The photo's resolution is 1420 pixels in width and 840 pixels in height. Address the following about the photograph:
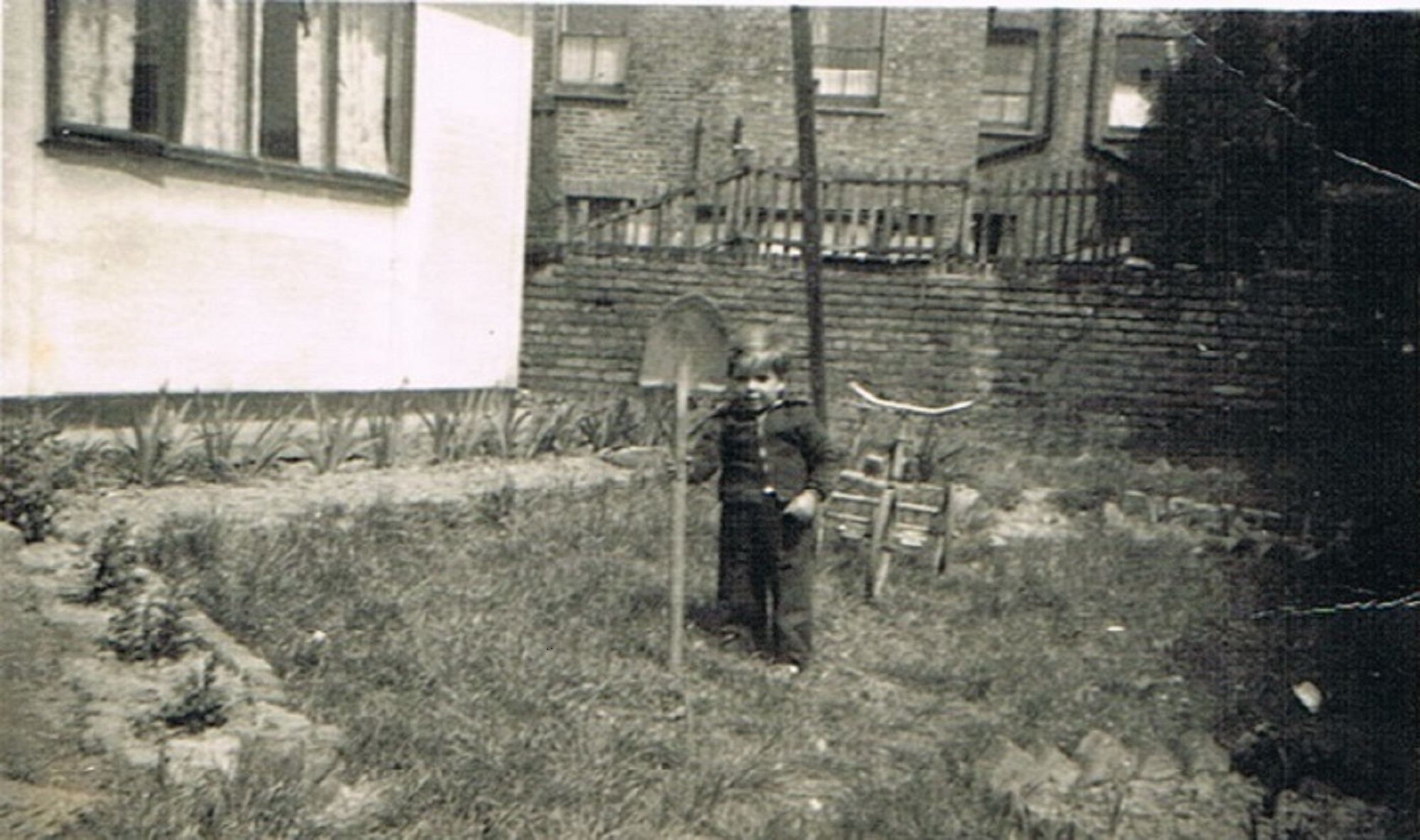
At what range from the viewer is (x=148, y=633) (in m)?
3.32

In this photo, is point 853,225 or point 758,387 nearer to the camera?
point 758,387

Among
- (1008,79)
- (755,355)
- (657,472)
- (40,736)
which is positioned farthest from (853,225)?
(40,736)

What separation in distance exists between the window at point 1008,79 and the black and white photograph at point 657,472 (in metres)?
5.45

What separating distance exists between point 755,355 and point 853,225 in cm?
602

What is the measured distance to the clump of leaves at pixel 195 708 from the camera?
2949 millimetres

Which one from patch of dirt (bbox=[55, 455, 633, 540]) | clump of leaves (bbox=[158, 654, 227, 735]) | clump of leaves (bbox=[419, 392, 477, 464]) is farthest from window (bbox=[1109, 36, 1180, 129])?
clump of leaves (bbox=[158, 654, 227, 735])

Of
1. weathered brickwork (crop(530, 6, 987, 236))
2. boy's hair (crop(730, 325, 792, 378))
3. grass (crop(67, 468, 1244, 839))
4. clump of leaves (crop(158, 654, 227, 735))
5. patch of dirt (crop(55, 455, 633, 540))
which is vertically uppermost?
weathered brickwork (crop(530, 6, 987, 236))

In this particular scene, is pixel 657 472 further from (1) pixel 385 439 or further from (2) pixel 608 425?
(1) pixel 385 439

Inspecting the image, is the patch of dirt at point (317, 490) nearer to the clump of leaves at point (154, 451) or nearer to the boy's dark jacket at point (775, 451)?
the clump of leaves at point (154, 451)

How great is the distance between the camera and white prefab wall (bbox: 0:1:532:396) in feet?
17.6

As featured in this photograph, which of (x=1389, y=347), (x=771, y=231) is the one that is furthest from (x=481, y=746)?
(x=1389, y=347)

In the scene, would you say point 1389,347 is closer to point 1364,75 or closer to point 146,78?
point 1364,75

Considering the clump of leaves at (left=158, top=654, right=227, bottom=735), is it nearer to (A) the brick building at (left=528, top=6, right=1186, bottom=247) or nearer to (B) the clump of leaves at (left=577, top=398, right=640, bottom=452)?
(B) the clump of leaves at (left=577, top=398, right=640, bottom=452)

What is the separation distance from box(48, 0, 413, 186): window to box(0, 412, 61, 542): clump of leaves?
1.62 meters
